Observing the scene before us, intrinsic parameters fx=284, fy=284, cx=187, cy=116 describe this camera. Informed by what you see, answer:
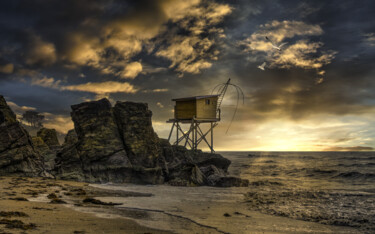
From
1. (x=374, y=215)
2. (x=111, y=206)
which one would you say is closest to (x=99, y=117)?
(x=111, y=206)

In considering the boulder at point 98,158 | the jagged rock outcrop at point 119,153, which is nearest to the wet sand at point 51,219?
the boulder at point 98,158

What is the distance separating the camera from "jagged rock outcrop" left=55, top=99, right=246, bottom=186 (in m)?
17.3

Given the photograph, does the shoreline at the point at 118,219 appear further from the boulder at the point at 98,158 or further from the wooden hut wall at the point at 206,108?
the wooden hut wall at the point at 206,108

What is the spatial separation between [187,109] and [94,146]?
15.9 meters

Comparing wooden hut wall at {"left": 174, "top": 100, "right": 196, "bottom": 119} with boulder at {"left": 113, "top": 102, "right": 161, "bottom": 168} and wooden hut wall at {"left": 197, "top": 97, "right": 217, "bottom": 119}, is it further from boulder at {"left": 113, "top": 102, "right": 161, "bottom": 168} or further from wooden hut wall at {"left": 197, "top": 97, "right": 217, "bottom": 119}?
boulder at {"left": 113, "top": 102, "right": 161, "bottom": 168}

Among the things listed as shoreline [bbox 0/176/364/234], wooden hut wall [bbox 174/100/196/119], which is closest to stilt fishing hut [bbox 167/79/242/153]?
wooden hut wall [bbox 174/100/196/119]

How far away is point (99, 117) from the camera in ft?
62.2

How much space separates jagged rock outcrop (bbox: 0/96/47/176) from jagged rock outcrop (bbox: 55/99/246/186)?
4.51 feet

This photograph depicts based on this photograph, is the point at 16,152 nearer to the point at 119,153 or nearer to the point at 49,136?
the point at 119,153

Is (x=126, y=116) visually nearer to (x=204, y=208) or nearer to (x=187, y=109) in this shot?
(x=204, y=208)

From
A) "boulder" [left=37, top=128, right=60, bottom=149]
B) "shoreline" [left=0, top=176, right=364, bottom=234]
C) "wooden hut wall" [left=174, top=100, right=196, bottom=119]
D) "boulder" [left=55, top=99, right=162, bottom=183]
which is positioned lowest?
"shoreline" [left=0, top=176, right=364, bottom=234]

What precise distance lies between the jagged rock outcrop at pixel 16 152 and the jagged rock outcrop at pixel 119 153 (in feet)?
4.51

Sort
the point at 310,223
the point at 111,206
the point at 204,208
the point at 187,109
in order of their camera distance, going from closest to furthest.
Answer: the point at 310,223 < the point at 111,206 < the point at 204,208 < the point at 187,109

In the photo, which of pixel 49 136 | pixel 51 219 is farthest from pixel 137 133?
pixel 49 136
